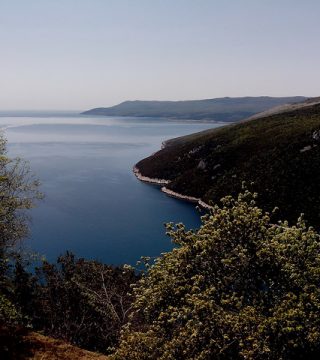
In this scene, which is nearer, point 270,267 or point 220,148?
point 270,267

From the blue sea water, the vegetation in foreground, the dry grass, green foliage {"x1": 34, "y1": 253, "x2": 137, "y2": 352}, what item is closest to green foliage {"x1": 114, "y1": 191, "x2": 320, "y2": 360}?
the vegetation in foreground

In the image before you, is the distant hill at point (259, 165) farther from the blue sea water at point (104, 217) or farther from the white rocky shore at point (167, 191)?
the blue sea water at point (104, 217)

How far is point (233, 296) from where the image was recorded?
19281 mm

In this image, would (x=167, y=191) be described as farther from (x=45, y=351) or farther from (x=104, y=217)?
(x=45, y=351)

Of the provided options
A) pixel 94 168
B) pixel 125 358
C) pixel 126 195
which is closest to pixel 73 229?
pixel 126 195

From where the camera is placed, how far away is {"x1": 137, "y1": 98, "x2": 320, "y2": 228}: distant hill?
100m

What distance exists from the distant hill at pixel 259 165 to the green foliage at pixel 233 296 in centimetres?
7020

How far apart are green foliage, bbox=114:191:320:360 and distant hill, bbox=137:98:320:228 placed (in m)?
70.2

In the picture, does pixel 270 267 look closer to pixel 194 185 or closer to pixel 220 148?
pixel 194 185

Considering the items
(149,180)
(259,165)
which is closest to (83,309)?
(259,165)

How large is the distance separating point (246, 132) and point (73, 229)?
100 metres

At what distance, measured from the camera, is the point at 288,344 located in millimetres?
17438

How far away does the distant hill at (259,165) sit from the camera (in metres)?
100

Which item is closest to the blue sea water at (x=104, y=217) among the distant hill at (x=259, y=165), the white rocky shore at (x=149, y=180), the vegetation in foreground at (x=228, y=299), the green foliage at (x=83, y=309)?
the white rocky shore at (x=149, y=180)
